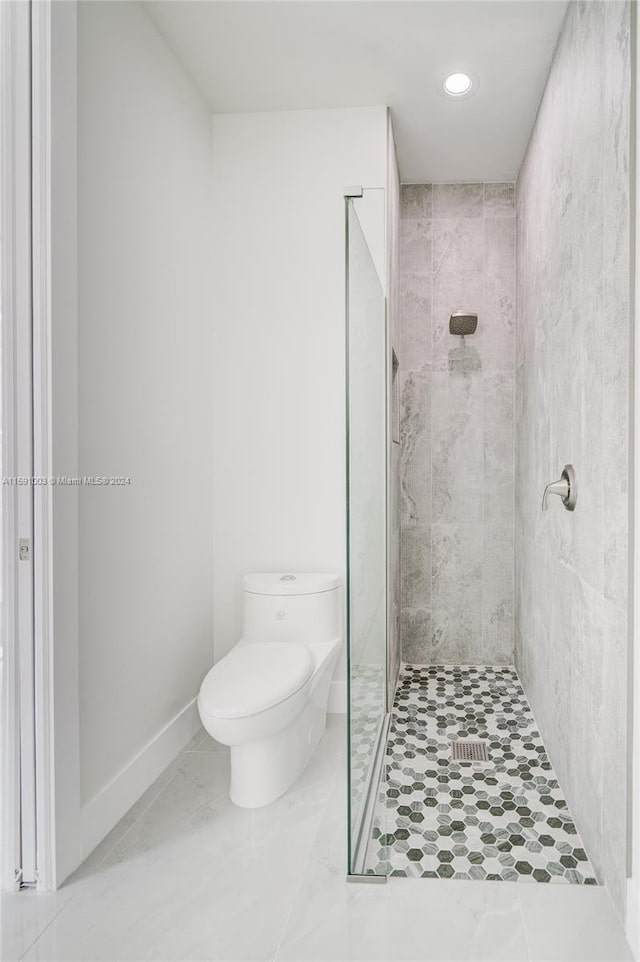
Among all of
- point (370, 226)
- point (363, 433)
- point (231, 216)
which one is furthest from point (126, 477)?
point (231, 216)

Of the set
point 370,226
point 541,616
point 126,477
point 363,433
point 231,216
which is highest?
point 231,216

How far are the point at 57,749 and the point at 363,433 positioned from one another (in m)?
1.13

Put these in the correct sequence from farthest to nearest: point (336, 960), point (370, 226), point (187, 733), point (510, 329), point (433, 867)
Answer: point (510, 329) < point (187, 733) < point (370, 226) < point (433, 867) < point (336, 960)

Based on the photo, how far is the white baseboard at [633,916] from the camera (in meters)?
1.43

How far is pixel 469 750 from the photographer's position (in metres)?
2.52

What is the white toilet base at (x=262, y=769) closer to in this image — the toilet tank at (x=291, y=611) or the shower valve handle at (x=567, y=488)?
the toilet tank at (x=291, y=611)

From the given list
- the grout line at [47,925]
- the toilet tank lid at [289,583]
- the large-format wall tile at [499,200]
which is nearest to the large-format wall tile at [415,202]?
the large-format wall tile at [499,200]

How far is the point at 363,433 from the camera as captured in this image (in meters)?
1.82

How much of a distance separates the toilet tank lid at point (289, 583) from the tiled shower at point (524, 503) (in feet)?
2.20

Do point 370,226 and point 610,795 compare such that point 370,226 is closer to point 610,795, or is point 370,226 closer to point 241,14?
point 241,14

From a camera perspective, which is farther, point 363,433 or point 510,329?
point 510,329

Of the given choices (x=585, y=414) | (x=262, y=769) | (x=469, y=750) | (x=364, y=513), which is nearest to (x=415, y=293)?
(x=585, y=414)

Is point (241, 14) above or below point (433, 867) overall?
above

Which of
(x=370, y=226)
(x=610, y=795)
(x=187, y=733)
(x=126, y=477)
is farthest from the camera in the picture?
(x=187, y=733)
